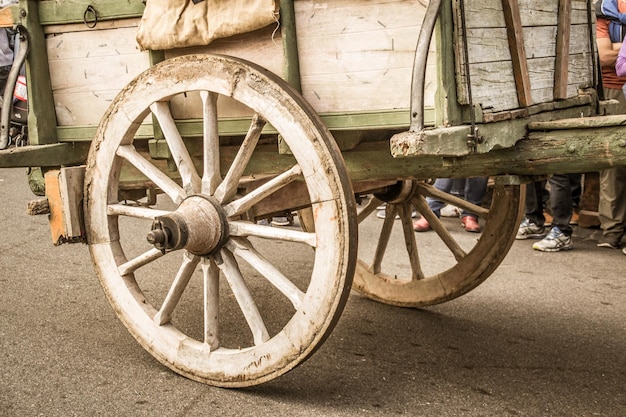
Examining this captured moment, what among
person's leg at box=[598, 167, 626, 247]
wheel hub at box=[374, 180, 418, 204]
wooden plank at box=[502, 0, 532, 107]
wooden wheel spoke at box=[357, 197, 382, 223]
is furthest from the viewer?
person's leg at box=[598, 167, 626, 247]

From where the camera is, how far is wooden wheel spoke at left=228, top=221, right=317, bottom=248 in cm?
258

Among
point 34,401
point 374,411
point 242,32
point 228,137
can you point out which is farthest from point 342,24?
point 34,401

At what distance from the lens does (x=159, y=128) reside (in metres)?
3.03

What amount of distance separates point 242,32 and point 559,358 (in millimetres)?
1801

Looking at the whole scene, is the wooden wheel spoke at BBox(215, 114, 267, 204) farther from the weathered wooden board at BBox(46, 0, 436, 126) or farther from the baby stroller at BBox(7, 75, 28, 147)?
the baby stroller at BBox(7, 75, 28, 147)

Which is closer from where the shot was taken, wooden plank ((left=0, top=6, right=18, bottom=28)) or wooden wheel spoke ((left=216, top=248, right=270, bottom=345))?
wooden wheel spoke ((left=216, top=248, right=270, bottom=345))

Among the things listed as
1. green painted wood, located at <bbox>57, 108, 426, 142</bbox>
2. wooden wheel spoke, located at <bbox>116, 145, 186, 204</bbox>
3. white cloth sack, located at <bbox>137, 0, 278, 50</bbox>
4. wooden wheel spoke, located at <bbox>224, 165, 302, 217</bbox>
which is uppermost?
white cloth sack, located at <bbox>137, 0, 278, 50</bbox>

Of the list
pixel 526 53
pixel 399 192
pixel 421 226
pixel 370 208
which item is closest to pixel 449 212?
pixel 421 226

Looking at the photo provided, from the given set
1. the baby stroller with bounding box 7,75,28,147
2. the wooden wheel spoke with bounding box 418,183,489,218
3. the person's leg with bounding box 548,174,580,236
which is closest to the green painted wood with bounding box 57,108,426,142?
the wooden wheel spoke with bounding box 418,183,489,218

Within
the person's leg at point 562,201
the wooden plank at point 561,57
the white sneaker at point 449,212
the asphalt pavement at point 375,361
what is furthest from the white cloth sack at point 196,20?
the white sneaker at point 449,212

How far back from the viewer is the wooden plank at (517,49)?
8.64ft

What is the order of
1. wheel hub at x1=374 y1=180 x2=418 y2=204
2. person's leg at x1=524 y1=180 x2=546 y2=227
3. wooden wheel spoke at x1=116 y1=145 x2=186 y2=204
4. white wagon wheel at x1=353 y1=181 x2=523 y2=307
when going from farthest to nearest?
person's leg at x1=524 y1=180 x2=546 y2=227 < wheel hub at x1=374 y1=180 x2=418 y2=204 < white wagon wheel at x1=353 y1=181 x2=523 y2=307 < wooden wheel spoke at x1=116 y1=145 x2=186 y2=204

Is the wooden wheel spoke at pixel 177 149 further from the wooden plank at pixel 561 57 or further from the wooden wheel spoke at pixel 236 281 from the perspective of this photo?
the wooden plank at pixel 561 57

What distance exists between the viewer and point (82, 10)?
306 centimetres
